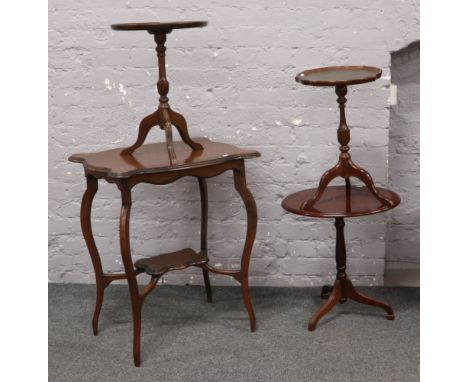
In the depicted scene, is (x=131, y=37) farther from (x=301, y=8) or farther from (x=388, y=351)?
(x=388, y=351)

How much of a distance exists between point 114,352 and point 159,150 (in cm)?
85

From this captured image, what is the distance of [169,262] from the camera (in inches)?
135

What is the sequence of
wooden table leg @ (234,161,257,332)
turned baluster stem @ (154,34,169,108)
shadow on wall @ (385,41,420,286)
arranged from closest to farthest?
1. turned baluster stem @ (154,34,169,108)
2. wooden table leg @ (234,161,257,332)
3. shadow on wall @ (385,41,420,286)

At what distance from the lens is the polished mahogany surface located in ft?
10.1

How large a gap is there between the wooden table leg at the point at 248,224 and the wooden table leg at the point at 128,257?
471 mm

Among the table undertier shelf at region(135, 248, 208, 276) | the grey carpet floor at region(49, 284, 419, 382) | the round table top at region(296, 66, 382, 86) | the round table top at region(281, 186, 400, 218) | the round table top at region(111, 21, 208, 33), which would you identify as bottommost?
the grey carpet floor at region(49, 284, 419, 382)

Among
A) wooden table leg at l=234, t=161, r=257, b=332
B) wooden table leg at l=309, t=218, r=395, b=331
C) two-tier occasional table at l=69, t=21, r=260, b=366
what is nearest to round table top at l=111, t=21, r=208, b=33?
two-tier occasional table at l=69, t=21, r=260, b=366

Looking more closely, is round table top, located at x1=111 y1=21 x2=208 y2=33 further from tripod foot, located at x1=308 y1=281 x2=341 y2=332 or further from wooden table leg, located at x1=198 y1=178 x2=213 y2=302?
tripod foot, located at x1=308 y1=281 x2=341 y2=332

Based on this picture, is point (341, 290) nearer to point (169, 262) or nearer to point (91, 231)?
point (169, 262)

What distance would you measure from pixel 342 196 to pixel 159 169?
852mm

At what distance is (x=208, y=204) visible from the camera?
3898mm

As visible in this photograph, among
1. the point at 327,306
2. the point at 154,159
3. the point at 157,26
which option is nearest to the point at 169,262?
the point at 154,159

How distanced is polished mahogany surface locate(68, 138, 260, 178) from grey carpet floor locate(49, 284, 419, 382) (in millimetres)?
749

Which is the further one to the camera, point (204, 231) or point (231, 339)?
point (204, 231)
